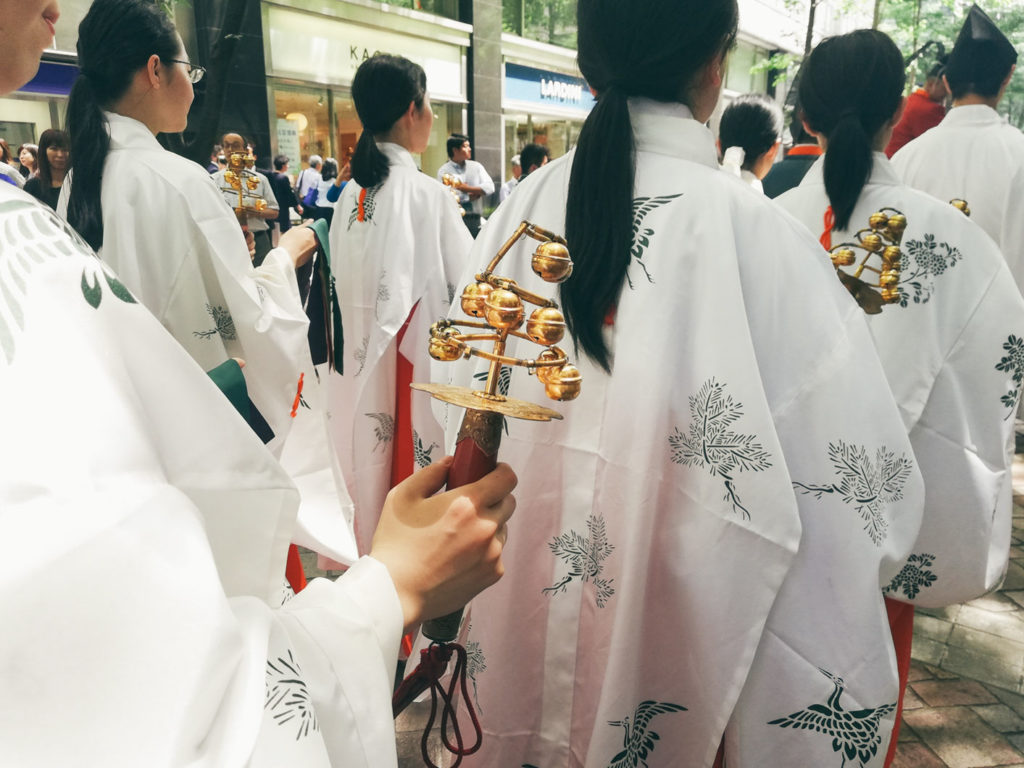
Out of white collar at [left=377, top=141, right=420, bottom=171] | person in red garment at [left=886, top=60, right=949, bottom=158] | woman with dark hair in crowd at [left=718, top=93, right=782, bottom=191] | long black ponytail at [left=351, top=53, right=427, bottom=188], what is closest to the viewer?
long black ponytail at [left=351, top=53, right=427, bottom=188]

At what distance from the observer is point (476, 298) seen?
34.3 inches

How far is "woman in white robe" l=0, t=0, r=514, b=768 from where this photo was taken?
47cm

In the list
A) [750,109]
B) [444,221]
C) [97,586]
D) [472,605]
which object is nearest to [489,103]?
[750,109]

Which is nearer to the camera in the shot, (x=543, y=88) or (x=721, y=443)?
(x=721, y=443)

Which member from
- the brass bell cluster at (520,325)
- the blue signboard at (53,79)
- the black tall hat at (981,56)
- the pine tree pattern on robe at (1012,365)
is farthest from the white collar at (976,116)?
the blue signboard at (53,79)

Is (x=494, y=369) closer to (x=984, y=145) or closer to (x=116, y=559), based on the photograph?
(x=116, y=559)

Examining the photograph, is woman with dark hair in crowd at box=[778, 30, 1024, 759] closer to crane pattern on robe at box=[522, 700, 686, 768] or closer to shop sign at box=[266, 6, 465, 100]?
crane pattern on robe at box=[522, 700, 686, 768]

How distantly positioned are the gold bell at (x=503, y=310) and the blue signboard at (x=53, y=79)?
992 cm

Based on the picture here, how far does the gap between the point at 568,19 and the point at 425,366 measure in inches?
559

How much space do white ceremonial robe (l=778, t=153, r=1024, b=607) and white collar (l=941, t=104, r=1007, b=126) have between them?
6.49 feet

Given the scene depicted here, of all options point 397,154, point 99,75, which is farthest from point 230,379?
point 397,154

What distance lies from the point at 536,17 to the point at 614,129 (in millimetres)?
15274

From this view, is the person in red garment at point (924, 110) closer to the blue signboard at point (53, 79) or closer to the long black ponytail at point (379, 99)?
the long black ponytail at point (379, 99)

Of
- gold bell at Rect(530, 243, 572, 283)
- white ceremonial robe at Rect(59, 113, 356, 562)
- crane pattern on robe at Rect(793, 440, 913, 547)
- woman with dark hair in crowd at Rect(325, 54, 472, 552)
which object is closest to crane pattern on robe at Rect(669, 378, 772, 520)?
crane pattern on robe at Rect(793, 440, 913, 547)
